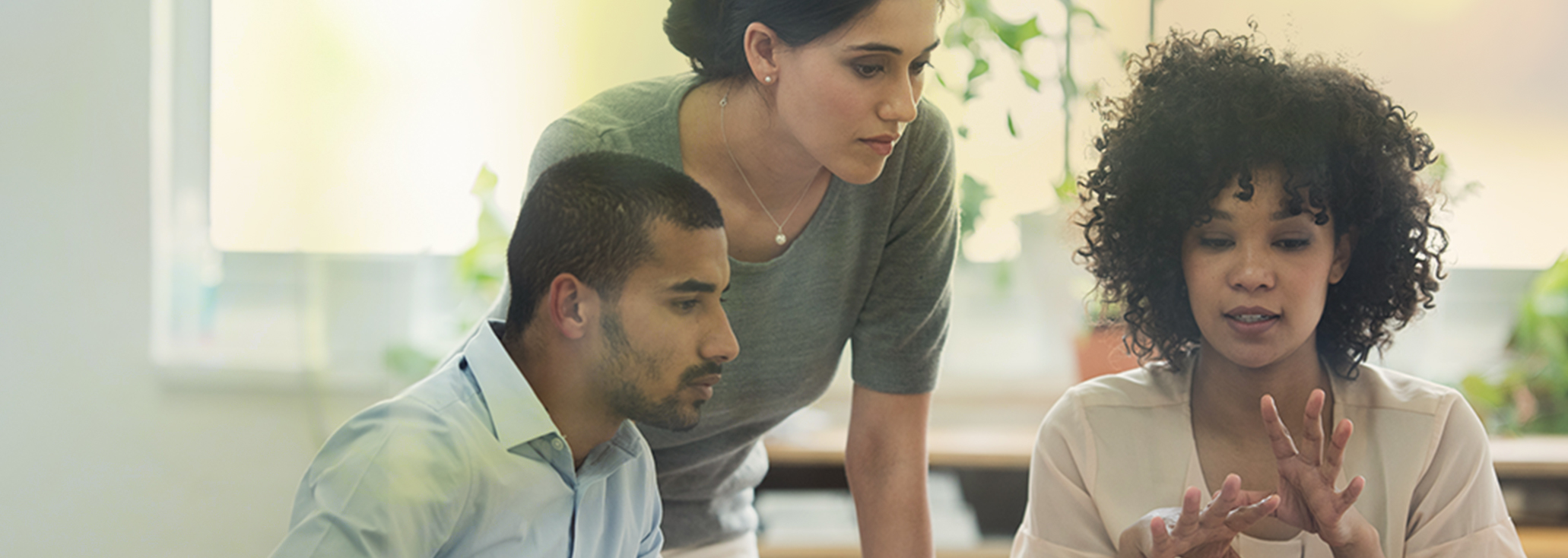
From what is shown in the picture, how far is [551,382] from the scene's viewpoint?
2.20 feet

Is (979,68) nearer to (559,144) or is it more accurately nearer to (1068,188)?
(1068,188)

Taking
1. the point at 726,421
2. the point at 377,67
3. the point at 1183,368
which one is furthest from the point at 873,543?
the point at 377,67

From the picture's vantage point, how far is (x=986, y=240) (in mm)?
842

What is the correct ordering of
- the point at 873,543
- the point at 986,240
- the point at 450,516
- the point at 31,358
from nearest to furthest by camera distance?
the point at 450,516 < the point at 31,358 < the point at 986,240 < the point at 873,543

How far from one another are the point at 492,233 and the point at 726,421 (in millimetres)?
241

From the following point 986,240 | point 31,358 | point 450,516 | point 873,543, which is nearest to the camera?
point 450,516

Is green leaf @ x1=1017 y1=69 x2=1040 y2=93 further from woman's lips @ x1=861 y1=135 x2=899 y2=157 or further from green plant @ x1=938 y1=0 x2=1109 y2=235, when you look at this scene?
woman's lips @ x1=861 y1=135 x2=899 y2=157

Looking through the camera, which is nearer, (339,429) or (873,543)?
(339,429)

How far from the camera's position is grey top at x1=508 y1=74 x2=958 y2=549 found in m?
0.73

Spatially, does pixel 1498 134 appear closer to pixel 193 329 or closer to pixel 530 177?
pixel 530 177

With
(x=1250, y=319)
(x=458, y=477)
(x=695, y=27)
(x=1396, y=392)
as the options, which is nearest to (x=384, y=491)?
(x=458, y=477)

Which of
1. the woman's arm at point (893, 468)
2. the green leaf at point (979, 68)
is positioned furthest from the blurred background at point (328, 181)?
the woman's arm at point (893, 468)

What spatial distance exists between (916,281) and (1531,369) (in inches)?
19.2

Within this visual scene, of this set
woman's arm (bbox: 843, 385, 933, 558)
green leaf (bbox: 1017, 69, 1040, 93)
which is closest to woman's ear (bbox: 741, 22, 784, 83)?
green leaf (bbox: 1017, 69, 1040, 93)
